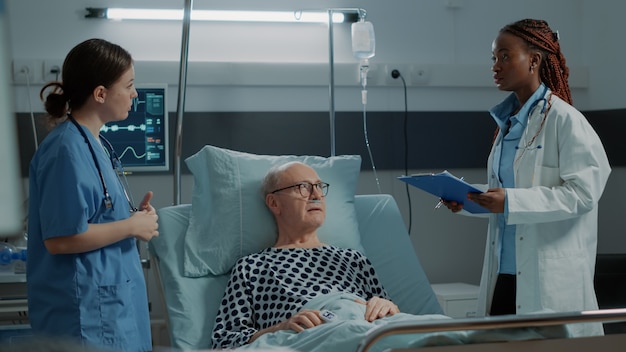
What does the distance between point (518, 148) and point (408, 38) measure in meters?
1.73

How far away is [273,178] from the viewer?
9.45 ft

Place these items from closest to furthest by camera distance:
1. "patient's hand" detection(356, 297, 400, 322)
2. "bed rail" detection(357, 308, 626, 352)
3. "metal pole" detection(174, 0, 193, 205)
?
"bed rail" detection(357, 308, 626, 352) → "patient's hand" detection(356, 297, 400, 322) → "metal pole" detection(174, 0, 193, 205)

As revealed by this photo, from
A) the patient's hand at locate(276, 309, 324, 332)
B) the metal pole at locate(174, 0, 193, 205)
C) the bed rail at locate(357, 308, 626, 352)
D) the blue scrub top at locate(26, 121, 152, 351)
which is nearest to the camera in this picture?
the bed rail at locate(357, 308, 626, 352)

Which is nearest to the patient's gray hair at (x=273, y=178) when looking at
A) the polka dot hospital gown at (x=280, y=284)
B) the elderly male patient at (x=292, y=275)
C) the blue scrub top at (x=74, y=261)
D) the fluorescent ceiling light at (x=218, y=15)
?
the elderly male patient at (x=292, y=275)

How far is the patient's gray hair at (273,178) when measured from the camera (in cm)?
286

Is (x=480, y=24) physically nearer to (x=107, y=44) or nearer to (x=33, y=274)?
(x=107, y=44)

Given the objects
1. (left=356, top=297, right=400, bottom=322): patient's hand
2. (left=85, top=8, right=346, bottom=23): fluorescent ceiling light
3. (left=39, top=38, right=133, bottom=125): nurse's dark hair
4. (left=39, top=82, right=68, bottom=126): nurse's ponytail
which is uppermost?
(left=85, top=8, right=346, bottom=23): fluorescent ceiling light

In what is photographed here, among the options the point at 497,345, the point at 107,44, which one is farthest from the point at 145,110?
the point at 497,345

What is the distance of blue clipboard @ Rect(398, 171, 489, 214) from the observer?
7.65 feet

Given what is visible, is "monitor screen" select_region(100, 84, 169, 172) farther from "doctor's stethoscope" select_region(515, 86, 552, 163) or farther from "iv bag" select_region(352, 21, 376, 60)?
"doctor's stethoscope" select_region(515, 86, 552, 163)

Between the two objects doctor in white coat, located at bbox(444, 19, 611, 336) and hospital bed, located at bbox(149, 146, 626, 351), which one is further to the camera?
hospital bed, located at bbox(149, 146, 626, 351)

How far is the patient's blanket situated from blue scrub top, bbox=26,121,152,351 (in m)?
0.43

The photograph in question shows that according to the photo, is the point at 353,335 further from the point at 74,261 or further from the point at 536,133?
the point at 536,133

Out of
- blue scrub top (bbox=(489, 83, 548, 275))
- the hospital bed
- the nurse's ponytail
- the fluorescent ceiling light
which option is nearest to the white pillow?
the hospital bed
